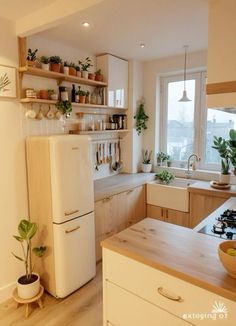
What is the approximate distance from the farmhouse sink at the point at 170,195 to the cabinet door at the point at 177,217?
5cm

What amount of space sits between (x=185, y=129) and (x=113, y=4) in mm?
2167

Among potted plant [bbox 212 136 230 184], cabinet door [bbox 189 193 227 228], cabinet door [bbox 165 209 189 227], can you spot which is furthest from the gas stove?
cabinet door [bbox 165 209 189 227]

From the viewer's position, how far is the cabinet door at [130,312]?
1191mm

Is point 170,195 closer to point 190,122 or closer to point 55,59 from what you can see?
point 190,122

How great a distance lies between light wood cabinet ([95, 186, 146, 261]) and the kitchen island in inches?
53.7

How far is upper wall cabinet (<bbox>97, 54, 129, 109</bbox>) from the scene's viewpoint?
3.29 metres

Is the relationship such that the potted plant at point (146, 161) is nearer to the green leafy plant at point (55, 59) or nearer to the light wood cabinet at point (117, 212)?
the light wood cabinet at point (117, 212)

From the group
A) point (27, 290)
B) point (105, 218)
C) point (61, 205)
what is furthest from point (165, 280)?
point (105, 218)

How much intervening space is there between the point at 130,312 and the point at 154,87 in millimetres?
3156

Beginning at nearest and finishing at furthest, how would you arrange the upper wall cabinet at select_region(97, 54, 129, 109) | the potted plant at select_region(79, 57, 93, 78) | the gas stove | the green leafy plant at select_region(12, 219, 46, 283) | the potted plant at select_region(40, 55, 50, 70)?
the gas stove < the green leafy plant at select_region(12, 219, 46, 283) < the potted plant at select_region(40, 55, 50, 70) < the potted plant at select_region(79, 57, 93, 78) < the upper wall cabinet at select_region(97, 54, 129, 109)

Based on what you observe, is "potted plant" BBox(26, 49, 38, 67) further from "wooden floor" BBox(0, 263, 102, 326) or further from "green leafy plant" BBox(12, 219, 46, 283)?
"wooden floor" BBox(0, 263, 102, 326)

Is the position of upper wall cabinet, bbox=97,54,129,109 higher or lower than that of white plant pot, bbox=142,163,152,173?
higher

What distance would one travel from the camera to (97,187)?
3.04 m

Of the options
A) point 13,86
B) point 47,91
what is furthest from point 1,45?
point 47,91
